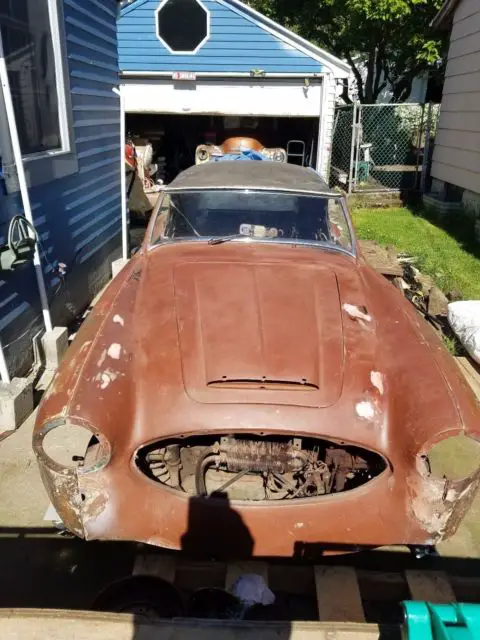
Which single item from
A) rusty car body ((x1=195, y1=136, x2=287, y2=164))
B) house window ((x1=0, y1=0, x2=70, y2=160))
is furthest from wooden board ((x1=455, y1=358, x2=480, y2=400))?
rusty car body ((x1=195, y1=136, x2=287, y2=164))

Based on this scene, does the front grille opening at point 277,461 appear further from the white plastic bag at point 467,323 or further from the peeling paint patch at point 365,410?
the white plastic bag at point 467,323

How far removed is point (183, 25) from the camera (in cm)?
1197

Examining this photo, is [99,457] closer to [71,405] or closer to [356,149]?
[71,405]

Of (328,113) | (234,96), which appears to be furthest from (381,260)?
(234,96)

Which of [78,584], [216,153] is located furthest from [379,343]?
[216,153]

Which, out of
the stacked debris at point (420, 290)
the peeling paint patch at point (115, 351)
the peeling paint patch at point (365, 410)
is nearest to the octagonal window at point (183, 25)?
the stacked debris at point (420, 290)

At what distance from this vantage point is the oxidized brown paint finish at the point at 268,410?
2273 mm

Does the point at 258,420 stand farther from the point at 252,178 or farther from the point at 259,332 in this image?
the point at 252,178

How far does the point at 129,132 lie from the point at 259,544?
13480 millimetres

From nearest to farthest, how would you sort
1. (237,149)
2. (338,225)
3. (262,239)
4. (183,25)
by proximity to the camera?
(262,239) → (338,225) → (183,25) → (237,149)

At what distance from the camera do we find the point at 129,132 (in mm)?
14078

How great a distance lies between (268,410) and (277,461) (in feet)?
1.09

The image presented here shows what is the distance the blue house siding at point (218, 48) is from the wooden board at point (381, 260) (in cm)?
625

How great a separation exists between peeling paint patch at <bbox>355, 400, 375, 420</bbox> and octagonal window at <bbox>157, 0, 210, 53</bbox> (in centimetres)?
1168
